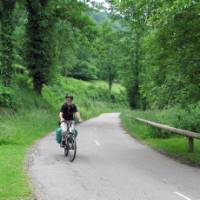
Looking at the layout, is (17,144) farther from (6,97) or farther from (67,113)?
(6,97)

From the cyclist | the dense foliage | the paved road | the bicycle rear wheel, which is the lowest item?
the paved road

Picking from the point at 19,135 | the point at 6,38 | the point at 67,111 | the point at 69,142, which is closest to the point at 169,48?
the point at 67,111

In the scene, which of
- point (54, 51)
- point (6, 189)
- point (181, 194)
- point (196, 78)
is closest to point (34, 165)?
point (6, 189)

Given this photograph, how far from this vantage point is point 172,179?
37.9 ft

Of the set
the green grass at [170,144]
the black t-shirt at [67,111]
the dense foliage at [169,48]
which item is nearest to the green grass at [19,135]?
the black t-shirt at [67,111]

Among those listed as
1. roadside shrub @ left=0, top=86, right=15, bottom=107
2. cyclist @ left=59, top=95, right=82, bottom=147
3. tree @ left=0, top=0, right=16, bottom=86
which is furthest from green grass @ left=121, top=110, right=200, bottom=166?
tree @ left=0, top=0, right=16, bottom=86

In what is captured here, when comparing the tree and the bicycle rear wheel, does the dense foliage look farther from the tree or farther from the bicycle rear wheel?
the tree

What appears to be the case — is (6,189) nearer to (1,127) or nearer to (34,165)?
(34,165)

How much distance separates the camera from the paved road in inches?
377

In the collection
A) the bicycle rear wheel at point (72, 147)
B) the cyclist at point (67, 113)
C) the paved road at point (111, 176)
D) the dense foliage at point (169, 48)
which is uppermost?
the dense foliage at point (169, 48)

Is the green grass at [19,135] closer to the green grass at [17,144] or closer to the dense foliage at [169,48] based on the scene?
the green grass at [17,144]

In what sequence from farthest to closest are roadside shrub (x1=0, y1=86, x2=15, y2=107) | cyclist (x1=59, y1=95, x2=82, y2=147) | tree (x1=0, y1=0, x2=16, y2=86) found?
tree (x1=0, y1=0, x2=16, y2=86)
roadside shrub (x1=0, y1=86, x2=15, y2=107)
cyclist (x1=59, y1=95, x2=82, y2=147)

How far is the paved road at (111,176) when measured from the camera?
9586mm

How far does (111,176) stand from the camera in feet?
38.6
